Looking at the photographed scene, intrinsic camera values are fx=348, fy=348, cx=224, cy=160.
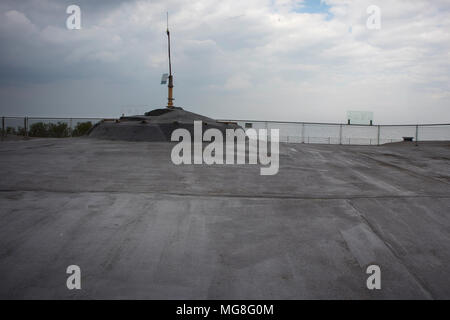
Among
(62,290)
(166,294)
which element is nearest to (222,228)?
(166,294)

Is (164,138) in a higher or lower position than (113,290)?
higher

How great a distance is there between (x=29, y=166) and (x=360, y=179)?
8397 mm

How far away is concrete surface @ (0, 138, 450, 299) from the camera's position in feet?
12.4

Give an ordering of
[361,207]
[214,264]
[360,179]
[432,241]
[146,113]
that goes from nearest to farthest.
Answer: [214,264]
[432,241]
[361,207]
[360,179]
[146,113]

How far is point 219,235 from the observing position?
4.89m

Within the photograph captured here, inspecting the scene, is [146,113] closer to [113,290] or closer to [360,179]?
[360,179]

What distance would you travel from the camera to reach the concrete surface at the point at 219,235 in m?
3.77

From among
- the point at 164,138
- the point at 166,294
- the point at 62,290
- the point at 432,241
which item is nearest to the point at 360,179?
the point at 432,241

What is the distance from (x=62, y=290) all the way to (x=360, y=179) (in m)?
7.04

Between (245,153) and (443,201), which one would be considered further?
(245,153)

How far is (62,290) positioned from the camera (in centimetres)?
359
